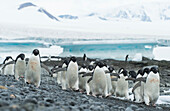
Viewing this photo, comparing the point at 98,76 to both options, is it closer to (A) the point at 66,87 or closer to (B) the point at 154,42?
(A) the point at 66,87

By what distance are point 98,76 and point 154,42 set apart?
57.7 feet

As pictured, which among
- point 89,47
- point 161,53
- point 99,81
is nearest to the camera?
point 99,81

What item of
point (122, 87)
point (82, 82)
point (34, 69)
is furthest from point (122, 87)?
point (34, 69)

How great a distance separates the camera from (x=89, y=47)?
1994cm

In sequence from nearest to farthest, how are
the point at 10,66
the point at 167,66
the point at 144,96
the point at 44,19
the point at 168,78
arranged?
the point at 144,96 → the point at 10,66 → the point at 168,78 → the point at 167,66 → the point at 44,19

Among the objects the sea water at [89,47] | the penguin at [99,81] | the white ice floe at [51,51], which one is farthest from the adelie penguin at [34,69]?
the white ice floe at [51,51]

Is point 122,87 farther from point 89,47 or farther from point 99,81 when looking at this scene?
point 89,47

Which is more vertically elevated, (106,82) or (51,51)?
(51,51)

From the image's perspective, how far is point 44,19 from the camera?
1283 inches

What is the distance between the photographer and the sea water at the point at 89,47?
18.1m

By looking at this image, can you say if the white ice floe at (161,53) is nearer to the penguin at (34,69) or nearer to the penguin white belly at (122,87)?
the penguin white belly at (122,87)

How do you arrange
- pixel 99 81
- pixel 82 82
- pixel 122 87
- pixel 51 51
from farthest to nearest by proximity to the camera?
1. pixel 51 51
2. pixel 122 87
3. pixel 82 82
4. pixel 99 81

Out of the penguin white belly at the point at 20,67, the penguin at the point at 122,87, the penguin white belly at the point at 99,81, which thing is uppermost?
the penguin white belly at the point at 20,67

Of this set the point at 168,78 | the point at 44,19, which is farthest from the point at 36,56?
the point at 44,19
